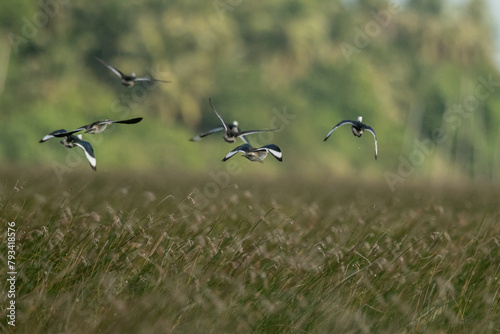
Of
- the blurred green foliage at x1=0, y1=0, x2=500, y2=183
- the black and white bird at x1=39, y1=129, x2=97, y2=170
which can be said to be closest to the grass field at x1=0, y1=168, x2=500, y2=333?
the black and white bird at x1=39, y1=129, x2=97, y2=170

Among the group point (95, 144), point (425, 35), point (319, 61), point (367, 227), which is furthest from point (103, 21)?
point (367, 227)

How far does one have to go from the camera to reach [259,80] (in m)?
42.2

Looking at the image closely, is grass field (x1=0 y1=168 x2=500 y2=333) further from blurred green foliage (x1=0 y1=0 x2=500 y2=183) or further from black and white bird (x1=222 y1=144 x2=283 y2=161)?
blurred green foliage (x1=0 y1=0 x2=500 y2=183)

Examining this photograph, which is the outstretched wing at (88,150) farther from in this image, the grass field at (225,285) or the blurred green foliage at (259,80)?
the blurred green foliage at (259,80)

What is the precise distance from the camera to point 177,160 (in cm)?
3484

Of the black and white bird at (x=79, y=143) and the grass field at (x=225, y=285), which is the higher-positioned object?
the black and white bird at (x=79, y=143)

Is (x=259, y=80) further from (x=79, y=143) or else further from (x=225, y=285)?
(x=79, y=143)

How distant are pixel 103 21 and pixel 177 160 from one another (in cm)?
747

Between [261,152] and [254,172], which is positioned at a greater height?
[261,152]

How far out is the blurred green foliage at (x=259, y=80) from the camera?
3297 centimetres

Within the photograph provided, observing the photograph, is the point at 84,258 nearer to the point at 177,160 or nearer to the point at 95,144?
the point at 95,144

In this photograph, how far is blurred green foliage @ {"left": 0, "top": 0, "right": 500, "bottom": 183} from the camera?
33.0m

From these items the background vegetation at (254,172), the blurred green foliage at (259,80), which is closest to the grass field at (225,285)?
the background vegetation at (254,172)

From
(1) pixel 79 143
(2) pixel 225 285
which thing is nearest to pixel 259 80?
(2) pixel 225 285
